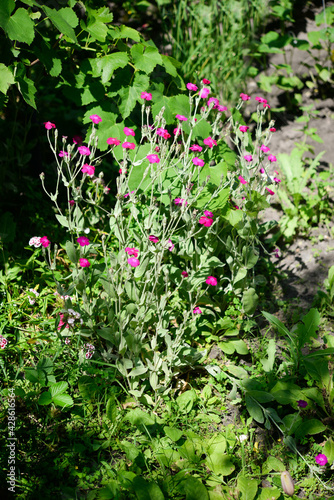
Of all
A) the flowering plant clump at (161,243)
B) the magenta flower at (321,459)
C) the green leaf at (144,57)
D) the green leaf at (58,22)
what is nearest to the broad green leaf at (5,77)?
the green leaf at (58,22)

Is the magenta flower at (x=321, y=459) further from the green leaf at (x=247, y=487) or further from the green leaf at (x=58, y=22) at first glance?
the green leaf at (x=58, y=22)

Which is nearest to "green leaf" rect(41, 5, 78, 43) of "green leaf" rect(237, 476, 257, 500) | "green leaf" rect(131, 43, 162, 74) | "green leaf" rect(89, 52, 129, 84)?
"green leaf" rect(89, 52, 129, 84)

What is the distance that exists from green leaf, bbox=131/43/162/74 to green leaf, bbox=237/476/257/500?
6.20ft

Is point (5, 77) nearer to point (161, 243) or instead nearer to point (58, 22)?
point (58, 22)

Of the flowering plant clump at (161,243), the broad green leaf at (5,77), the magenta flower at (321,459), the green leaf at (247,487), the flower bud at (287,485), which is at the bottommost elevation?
the magenta flower at (321,459)

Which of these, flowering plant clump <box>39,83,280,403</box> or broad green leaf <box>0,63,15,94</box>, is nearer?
flowering plant clump <box>39,83,280,403</box>

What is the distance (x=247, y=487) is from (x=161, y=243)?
0.99 metres

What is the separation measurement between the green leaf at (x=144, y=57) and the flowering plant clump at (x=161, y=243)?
0.75 feet

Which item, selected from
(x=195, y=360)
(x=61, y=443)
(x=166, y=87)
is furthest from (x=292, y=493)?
(x=166, y=87)

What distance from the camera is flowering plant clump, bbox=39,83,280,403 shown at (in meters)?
1.79

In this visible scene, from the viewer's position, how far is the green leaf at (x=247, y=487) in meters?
1.61

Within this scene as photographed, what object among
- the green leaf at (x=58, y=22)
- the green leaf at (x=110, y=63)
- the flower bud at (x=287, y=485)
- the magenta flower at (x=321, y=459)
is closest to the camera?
the flower bud at (x=287, y=485)

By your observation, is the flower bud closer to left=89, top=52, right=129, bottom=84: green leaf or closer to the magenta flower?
the magenta flower

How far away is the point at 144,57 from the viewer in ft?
7.20
